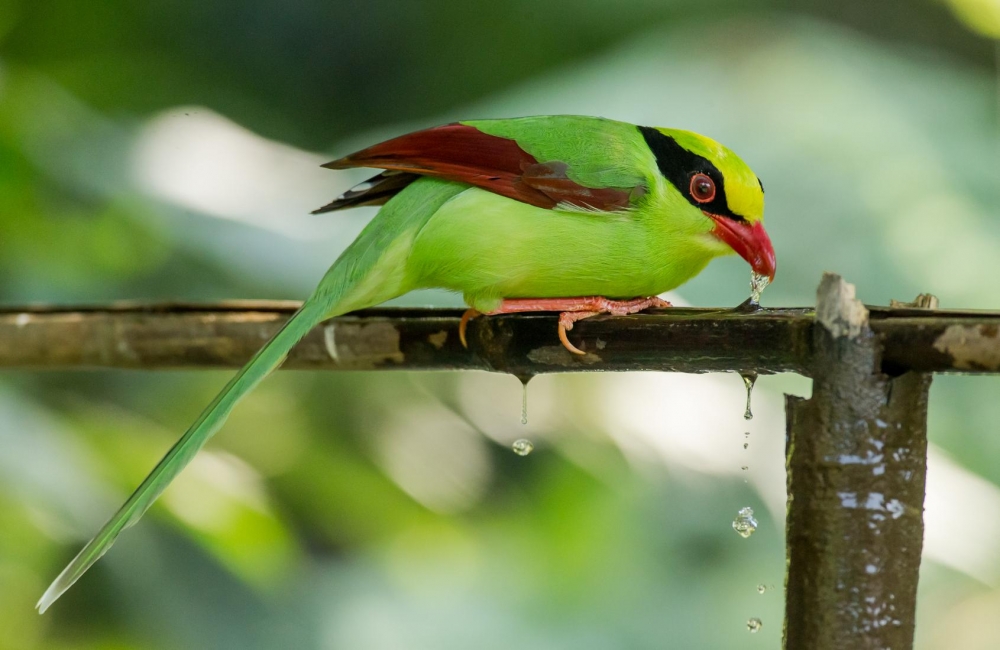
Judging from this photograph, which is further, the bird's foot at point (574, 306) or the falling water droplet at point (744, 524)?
the bird's foot at point (574, 306)

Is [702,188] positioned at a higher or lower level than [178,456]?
higher

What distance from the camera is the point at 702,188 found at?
5.26 feet

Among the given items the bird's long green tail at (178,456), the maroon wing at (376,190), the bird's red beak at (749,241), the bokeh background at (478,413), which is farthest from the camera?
the bokeh background at (478,413)

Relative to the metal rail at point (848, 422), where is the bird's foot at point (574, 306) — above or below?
above

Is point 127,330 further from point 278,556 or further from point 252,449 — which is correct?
point 252,449

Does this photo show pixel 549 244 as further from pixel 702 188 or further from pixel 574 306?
pixel 702 188

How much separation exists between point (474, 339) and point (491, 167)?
269 mm

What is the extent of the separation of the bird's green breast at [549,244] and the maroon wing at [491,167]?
0.02 m

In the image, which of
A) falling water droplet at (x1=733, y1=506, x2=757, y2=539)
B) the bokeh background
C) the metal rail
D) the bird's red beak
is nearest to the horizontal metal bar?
the metal rail

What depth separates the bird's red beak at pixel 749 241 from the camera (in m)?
1.58

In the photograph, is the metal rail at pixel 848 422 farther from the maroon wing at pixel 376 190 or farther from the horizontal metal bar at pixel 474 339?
the maroon wing at pixel 376 190

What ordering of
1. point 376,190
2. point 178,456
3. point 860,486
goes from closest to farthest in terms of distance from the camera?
point 860,486, point 178,456, point 376,190

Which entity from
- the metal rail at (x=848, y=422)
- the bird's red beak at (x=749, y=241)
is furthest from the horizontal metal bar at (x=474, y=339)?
the bird's red beak at (x=749, y=241)

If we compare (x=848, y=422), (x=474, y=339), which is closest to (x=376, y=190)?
(x=474, y=339)
